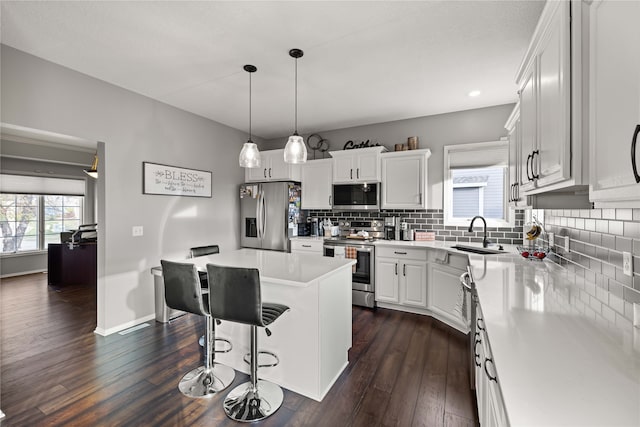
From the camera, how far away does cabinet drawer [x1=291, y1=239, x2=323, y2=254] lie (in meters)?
4.12

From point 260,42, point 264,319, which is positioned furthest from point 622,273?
point 260,42

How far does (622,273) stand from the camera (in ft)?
4.18

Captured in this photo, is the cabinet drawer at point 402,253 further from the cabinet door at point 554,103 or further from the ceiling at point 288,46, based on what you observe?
the cabinet door at point 554,103

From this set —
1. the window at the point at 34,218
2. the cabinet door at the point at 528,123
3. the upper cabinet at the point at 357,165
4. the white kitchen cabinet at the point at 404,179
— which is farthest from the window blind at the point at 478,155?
the window at the point at 34,218

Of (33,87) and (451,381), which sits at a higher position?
(33,87)

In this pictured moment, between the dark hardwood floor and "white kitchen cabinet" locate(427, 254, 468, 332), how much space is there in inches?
5.2

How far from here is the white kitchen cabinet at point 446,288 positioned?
310 centimetres

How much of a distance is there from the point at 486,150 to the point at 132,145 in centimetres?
428

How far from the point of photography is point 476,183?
3781 millimetres

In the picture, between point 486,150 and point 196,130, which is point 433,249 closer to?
point 486,150

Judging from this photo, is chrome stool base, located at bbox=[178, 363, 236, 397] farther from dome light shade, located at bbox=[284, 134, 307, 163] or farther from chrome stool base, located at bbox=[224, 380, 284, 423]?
dome light shade, located at bbox=[284, 134, 307, 163]

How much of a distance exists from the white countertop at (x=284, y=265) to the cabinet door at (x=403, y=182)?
1820mm

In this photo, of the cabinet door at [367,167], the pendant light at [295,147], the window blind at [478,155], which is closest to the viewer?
the pendant light at [295,147]

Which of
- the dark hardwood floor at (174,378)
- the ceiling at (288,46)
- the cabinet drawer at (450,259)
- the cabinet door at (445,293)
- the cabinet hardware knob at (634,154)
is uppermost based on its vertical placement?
the ceiling at (288,46)
